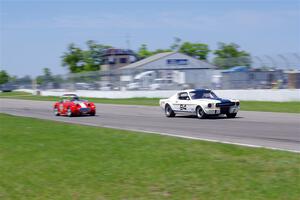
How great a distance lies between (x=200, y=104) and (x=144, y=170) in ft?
41.4

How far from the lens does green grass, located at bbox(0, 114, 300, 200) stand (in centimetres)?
718

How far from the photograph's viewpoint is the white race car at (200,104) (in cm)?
2016

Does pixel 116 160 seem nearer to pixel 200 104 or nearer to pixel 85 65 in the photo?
pixel 200 104

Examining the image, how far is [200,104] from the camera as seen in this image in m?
20.6

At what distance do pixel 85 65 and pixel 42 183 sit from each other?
318 feet

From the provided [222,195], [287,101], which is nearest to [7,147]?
[222,195]

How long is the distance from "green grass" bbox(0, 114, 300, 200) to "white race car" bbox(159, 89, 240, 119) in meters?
9.66

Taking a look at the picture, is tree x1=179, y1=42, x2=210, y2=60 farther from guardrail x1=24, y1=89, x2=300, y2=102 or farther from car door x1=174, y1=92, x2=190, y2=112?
car door x1=174, y1=92, x2=190, y2=112

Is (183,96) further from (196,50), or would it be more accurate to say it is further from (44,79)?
(196,50)

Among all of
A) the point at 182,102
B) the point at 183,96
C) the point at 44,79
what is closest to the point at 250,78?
the point at 183,96

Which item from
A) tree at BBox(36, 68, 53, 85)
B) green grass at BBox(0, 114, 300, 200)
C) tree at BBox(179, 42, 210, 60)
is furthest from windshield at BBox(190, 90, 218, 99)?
tree at BBox(179, 42, 210, 60)

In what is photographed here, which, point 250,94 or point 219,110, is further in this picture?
point 250,94

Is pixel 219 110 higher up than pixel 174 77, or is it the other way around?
pixel 174 77

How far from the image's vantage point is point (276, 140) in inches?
479
